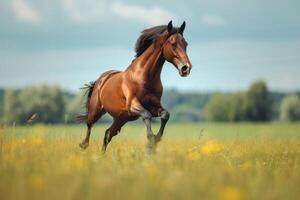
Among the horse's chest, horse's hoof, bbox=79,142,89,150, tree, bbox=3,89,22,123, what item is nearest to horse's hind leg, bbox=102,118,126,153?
horse's hoof, bbox=79,142,89,150

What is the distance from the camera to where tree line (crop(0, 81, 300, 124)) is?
83812mm

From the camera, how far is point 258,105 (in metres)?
104

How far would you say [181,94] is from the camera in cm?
13812

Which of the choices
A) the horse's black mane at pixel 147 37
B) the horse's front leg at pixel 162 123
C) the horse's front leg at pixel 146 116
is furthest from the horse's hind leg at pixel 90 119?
the horse's front leg at pixel 162 123

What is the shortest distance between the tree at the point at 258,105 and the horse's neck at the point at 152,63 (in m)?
90.8

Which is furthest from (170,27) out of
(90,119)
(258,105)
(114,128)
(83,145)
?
(258,105)

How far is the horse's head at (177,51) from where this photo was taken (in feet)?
33.5

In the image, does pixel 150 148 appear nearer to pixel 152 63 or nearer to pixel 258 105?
pixel 152 63

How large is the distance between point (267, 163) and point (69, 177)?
5924 mm

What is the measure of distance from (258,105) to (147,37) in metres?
94.3

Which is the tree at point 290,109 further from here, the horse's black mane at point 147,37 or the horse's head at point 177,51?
the horse's head at point 177,51

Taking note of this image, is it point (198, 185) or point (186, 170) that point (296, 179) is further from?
point (198, 185)

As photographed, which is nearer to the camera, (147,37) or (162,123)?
(162,123)

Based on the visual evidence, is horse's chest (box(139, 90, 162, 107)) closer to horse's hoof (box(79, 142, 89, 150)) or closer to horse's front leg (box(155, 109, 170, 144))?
horse's front leg (box(155, 109, 170, 144))
